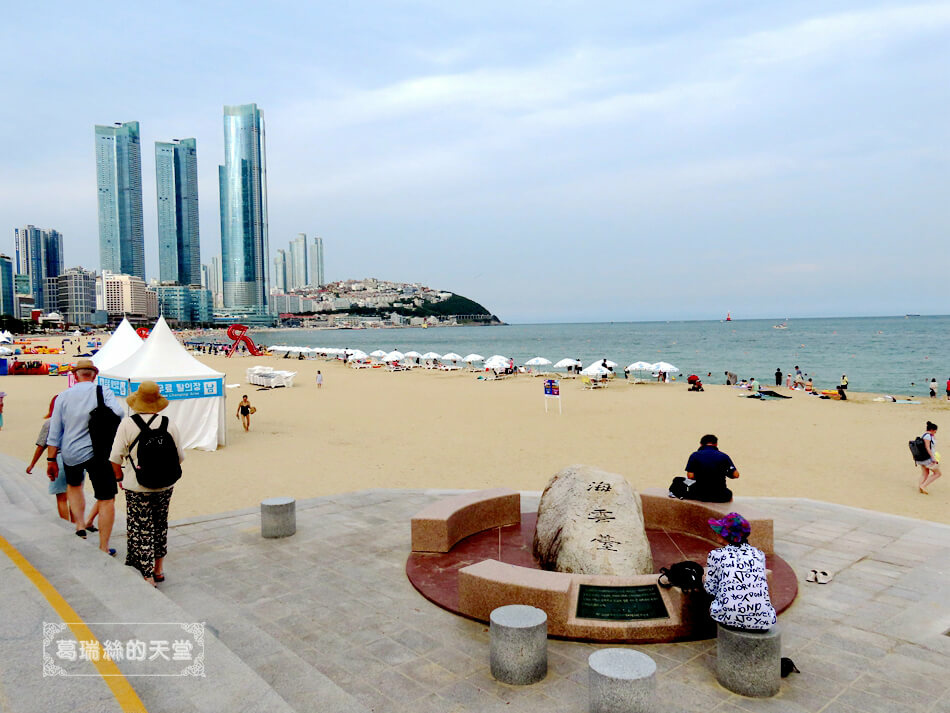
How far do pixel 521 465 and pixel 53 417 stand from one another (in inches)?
349

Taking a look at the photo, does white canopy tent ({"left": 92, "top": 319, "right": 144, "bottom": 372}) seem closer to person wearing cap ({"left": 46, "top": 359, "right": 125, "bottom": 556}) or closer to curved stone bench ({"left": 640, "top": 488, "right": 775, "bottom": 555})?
person wearing cap ({"left": 46, "top": 359, "right": 125, "bottom": 556})

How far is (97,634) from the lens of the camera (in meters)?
3.45

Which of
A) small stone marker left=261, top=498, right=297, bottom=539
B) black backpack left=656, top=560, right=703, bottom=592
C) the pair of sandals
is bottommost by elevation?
the pair of sandals

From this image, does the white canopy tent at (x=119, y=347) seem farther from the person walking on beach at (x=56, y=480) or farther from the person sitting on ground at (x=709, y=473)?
the person sitting on ground at (x=709, y=473)

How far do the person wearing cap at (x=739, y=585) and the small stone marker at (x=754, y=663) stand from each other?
2.9 inches

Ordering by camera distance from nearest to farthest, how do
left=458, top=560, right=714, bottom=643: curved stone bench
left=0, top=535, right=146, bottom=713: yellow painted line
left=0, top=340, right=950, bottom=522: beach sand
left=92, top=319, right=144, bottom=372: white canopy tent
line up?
1. left=0, top=535, right=146, bottom=713: yellow painted line
2. left=458, top=560, right=714, bottom=643: curved stone bench
3. left=0, top=340, right=950, bottom=522: beach sand
4. left=92, top=319, right=144, bottom=372: white canopy tent

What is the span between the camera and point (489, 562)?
5148 mm

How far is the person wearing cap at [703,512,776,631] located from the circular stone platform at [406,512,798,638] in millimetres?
1467

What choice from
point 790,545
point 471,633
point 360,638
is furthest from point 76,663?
point 790,545

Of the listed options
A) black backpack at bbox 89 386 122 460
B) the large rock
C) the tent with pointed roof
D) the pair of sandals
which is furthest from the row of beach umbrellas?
black backpack at bbox 89 386 122 460

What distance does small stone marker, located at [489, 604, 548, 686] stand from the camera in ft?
13.0

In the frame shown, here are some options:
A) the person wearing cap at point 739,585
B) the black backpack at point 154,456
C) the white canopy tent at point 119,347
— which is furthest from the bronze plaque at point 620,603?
the white canopy tent at point 119,347

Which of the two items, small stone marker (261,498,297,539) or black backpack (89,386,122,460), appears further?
small stone marker (261,498,297,539)

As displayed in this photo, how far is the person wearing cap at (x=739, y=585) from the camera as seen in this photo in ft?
12.8
